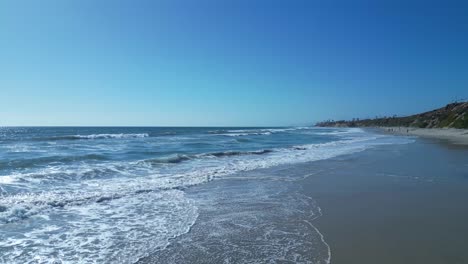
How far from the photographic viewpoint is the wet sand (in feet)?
17.1

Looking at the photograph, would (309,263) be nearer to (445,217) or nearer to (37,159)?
(445,217)

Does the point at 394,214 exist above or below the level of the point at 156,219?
above

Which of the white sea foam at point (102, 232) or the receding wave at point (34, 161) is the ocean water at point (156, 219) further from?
the receding wave at point (34, 161)

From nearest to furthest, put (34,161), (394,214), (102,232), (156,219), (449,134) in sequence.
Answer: (102,232) → (394,214) → (156,219) → (34,161) → (449,134)

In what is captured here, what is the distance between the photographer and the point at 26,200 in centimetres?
938

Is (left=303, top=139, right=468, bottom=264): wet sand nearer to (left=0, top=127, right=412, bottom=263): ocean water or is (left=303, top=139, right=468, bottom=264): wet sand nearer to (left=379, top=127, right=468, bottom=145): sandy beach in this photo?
(left=0, top=127, right=412, bottom=263): ocean water

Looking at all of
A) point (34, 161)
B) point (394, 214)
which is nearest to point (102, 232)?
point (394, 214)

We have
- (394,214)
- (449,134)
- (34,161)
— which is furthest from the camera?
(449,134)

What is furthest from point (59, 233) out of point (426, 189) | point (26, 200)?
point (426, 189)

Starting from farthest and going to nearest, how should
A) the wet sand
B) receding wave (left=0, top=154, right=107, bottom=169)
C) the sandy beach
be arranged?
the sandy beach < receding wave (left=0, top=154, right=107, bottom=169) < the wet sand

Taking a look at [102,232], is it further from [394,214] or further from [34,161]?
[34,161]

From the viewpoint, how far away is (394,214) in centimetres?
749

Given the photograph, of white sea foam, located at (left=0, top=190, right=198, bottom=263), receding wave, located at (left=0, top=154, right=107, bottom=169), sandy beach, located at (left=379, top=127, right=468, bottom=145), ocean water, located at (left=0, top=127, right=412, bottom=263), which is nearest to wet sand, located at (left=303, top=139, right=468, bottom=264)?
ocean water, located at (left=0, top=127, right=412, bottom=263)

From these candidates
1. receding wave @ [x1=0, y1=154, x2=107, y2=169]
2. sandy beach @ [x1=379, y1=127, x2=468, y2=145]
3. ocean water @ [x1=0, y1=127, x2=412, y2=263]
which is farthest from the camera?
sandy beach @ [x1=379, y1=127, x2=468, y2=145]
